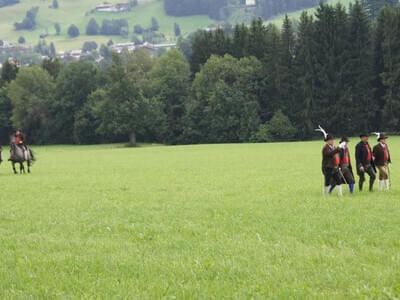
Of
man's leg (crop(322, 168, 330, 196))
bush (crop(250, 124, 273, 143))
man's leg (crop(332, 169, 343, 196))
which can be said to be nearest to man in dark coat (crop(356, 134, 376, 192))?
man's leg (crop(332, 169, 343, 196))

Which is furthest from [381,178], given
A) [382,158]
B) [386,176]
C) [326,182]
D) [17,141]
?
[17,141]

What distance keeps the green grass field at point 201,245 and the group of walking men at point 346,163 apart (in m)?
0.62

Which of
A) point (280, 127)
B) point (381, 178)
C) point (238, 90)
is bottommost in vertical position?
point (280, 127)

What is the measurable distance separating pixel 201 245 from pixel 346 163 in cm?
1016

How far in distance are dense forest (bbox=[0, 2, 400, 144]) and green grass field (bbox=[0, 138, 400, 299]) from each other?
5911 centimetres

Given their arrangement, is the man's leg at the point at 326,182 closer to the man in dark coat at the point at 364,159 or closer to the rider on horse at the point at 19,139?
the man in dark coat at the point at 364,159

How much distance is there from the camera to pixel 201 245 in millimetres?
12203

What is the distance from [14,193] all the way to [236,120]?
209 ft

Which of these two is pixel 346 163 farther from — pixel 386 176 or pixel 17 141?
pixel 17 141

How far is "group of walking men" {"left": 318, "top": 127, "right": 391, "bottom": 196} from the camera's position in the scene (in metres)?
20.6

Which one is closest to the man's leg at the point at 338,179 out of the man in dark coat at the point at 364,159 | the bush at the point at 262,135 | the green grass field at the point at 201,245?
the green grass field at the point at 201,245

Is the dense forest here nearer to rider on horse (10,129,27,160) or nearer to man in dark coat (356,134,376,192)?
rider on horse (10,129,27,160)

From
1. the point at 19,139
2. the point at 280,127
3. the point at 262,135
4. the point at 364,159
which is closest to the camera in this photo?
the point at 364,159

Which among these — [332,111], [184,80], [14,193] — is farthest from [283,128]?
[14,193]
